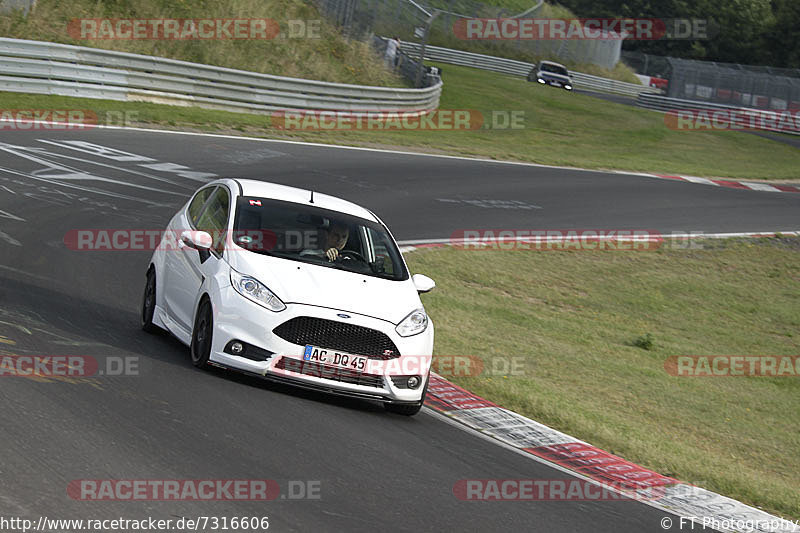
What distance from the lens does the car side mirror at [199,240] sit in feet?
28.8

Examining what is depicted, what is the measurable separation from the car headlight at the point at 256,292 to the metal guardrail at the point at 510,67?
152 ft

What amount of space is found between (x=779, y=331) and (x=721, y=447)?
24.3 ft

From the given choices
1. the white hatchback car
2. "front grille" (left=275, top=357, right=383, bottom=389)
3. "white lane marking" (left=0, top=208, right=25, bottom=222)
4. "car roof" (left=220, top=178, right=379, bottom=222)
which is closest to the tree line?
"white lane marking" (left=0, top=208, right=25, bottom=222)

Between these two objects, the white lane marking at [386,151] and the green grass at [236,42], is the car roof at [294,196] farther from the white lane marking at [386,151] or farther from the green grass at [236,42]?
the green grass at [236,42]

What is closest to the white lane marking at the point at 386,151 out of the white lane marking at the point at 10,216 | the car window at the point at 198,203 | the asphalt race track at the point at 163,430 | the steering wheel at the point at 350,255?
the asphalt race track at the point at 163,430

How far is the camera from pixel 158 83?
1017 inches

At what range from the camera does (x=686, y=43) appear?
93.5 m
